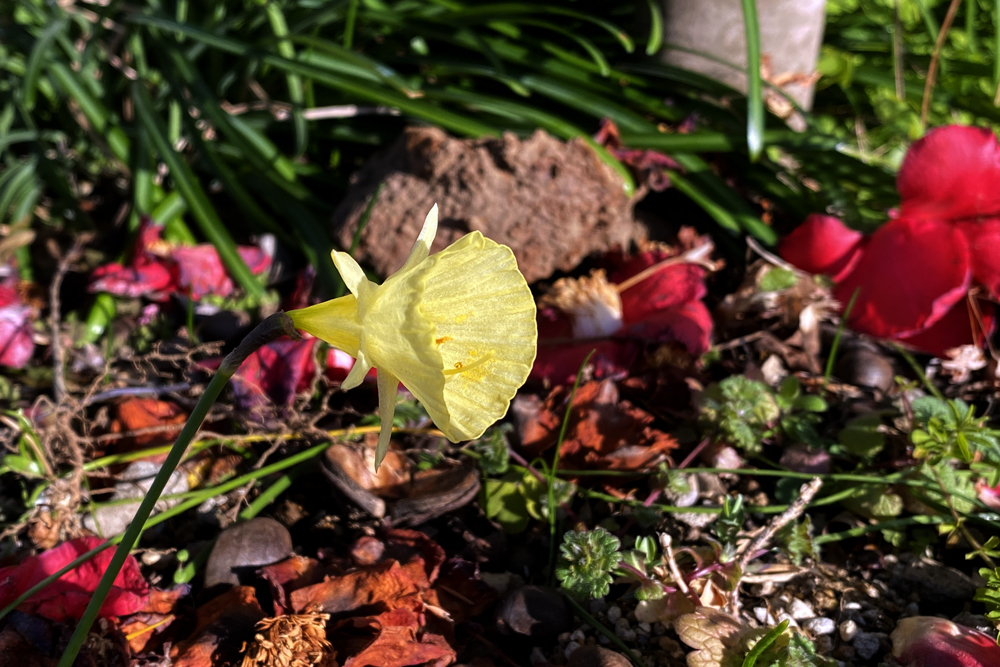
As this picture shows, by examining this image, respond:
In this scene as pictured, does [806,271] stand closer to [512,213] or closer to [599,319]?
[599,319]

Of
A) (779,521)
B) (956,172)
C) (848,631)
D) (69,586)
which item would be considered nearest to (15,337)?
(69,586)

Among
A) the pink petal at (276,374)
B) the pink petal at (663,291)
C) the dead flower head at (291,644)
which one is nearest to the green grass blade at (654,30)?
the pink petal at (663,291)

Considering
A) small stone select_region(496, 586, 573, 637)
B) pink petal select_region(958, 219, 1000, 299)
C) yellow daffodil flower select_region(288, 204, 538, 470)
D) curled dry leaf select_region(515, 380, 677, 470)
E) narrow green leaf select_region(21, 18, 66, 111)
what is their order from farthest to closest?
1. narrow green leaf select_region(21, 18, 66, 111)
2. pink petal select_region(958, 219, 1000, 299)
3. curled dry leaf select_region(515, 380, 677, 470)
4. small stone select_region(496, 586, 573, 637)
5. yellow daffodil flower select_region(288, 204, 538, 470)

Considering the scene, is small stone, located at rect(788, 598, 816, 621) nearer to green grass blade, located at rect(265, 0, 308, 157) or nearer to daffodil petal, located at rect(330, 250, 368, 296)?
daffodil petal, located at rect(330, 250, 368, 296)

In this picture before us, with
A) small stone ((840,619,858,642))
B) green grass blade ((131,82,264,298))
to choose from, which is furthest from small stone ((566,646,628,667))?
green grass blade ((131,82,264,298))

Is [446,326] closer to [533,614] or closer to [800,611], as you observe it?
[533,614]

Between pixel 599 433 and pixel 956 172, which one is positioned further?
pixel 956 172

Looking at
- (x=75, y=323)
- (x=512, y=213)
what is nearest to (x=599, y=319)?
(x=512, y=213)
